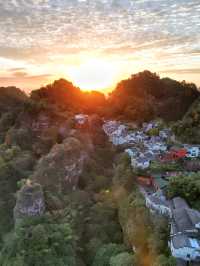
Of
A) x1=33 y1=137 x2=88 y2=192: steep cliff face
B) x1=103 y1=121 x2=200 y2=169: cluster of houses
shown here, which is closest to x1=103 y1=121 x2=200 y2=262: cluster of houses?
x1=103 y1=121 x2=200 y2=169: cluster of houses

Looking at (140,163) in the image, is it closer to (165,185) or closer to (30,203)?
(165,185)

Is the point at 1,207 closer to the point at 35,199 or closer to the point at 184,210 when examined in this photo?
the point at 35,199

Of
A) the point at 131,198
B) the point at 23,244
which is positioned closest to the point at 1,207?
the point at 23,244

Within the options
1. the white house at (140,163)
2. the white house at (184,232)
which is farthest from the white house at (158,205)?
the white house at (140,163)

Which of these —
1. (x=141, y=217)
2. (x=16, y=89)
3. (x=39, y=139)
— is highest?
(x=16, y=89)

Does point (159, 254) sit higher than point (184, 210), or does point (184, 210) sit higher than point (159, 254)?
point (184, 210)

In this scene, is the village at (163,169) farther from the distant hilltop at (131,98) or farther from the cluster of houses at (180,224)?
the distant hilltop at (131,98)

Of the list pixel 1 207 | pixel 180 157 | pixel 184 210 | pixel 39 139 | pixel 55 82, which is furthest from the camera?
pixel 55 82
